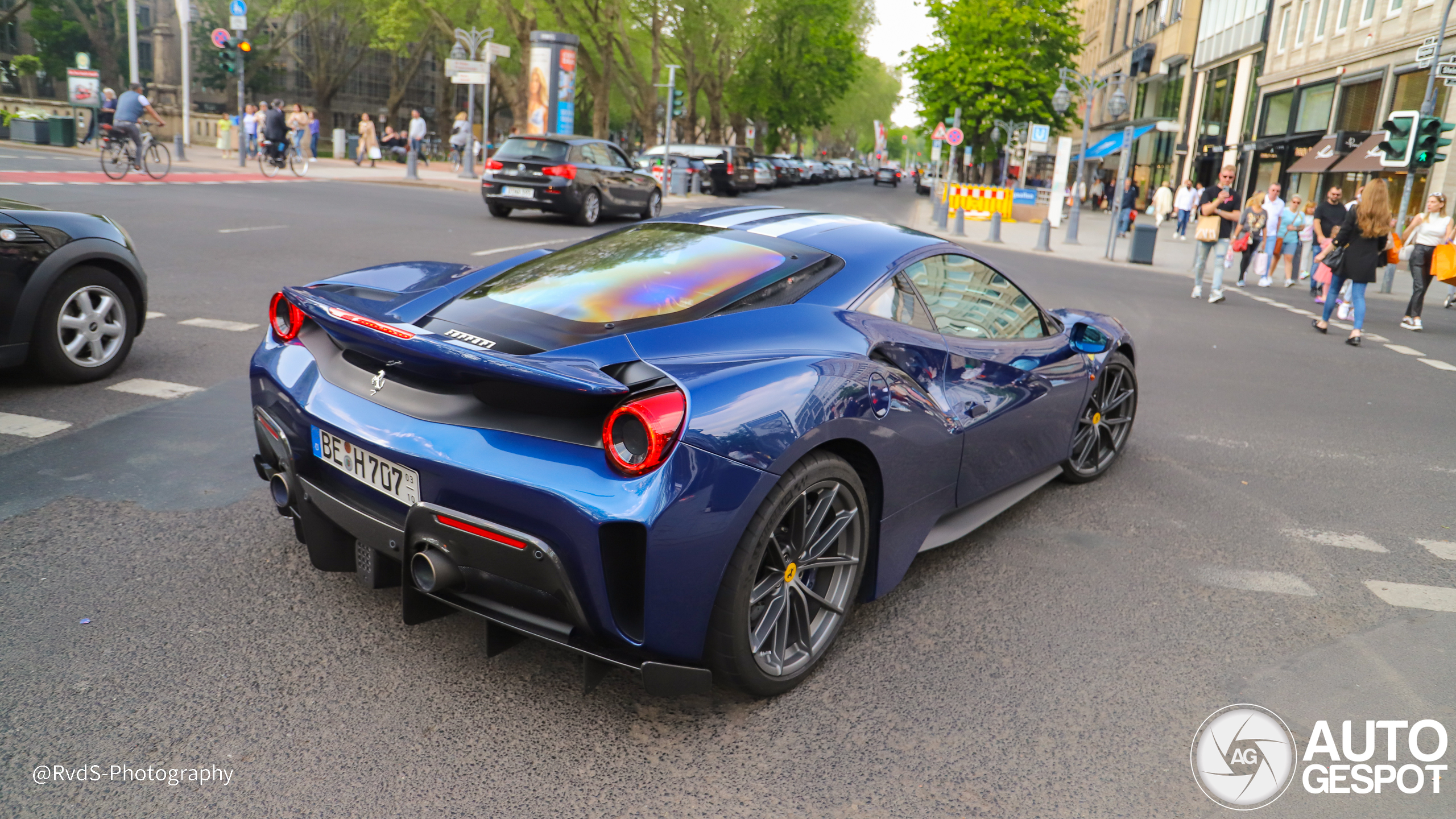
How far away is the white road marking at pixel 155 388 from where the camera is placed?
587 cm

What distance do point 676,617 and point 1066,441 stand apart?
111 inches

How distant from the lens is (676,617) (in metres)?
2.65

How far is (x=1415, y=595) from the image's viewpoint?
424 cm

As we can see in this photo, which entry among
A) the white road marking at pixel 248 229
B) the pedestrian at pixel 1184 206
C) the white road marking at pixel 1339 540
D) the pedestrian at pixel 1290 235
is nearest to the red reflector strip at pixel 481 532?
the white road marking at pixel 1339 540

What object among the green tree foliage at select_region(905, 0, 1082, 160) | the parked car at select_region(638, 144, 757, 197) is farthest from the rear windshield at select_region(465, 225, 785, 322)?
the green tree foliage at select_region(905, 0, 1082, 160)

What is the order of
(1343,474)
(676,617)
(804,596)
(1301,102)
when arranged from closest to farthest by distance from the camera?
(676,617) → (804,596) → (1343,474) → (1301,102)

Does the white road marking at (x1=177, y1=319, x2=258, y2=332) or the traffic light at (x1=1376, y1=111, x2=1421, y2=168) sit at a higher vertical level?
the traffic light at (x1=1376, y1=111, x2=1421, y2=168)

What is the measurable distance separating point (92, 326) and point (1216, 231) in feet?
44.9

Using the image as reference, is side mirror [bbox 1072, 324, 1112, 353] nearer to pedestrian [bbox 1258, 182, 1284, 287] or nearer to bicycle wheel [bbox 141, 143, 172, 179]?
pedestrian [bbox 1258, 182, 1284, 287]

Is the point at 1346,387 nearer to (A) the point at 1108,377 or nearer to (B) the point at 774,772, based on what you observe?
(A) the point at 1108,377

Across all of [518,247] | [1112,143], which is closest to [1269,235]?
[518,247]

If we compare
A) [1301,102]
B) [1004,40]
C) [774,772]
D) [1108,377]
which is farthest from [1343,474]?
[1004,40]

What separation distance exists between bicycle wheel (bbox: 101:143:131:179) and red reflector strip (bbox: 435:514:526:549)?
21.1m

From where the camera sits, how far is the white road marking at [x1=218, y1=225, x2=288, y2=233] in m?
13.1
